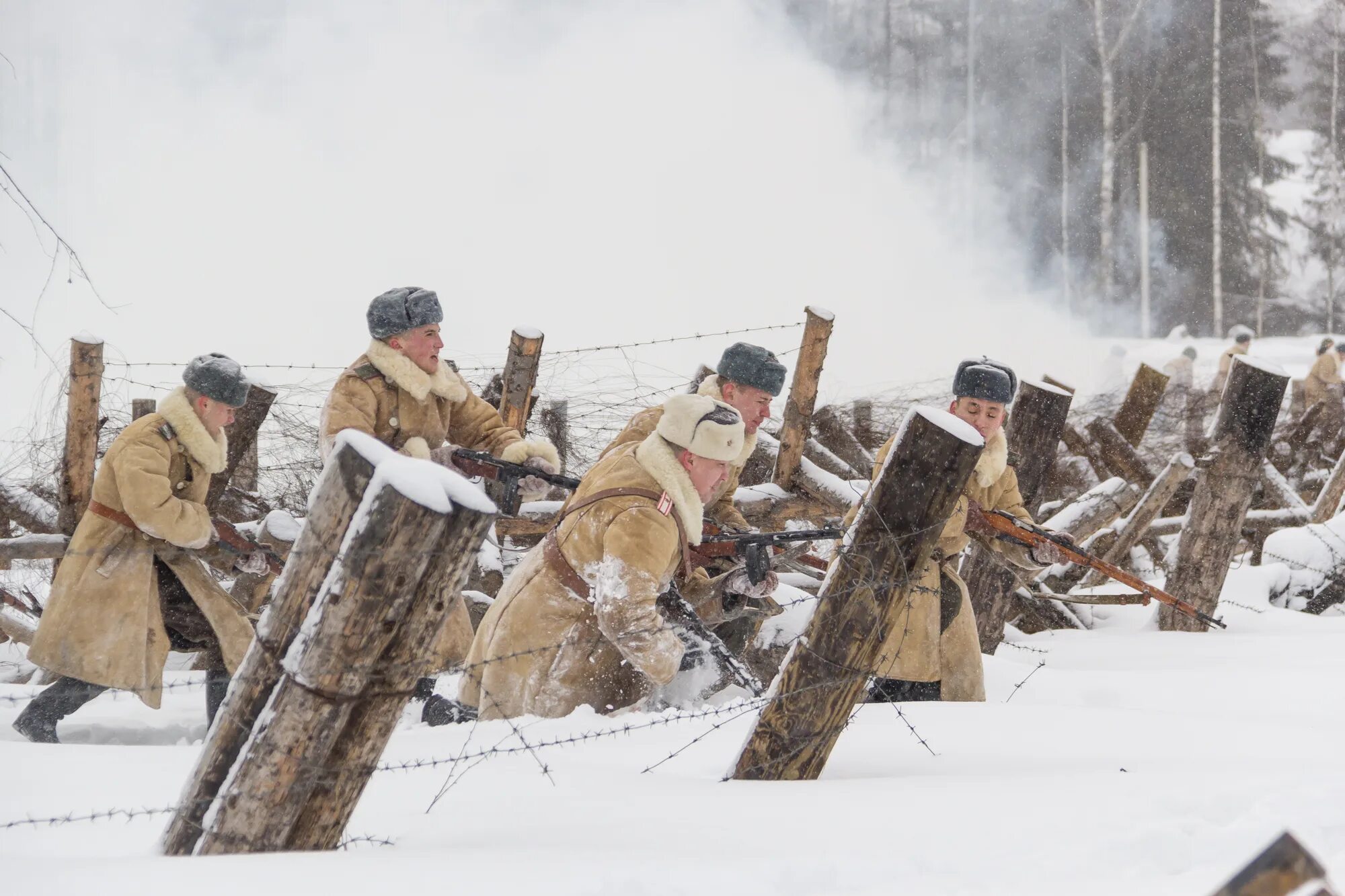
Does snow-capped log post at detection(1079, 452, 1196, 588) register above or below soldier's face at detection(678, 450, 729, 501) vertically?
below

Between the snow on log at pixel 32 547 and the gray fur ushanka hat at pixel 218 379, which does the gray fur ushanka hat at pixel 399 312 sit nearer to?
the gray fur ushanka hat at pixel 218 379

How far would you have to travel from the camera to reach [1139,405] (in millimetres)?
7594

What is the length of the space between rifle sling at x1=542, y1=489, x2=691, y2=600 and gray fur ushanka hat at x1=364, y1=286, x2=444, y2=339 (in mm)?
1199

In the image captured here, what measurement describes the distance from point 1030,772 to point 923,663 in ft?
4.73

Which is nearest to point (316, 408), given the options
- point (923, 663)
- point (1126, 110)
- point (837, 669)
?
point (923, 663)

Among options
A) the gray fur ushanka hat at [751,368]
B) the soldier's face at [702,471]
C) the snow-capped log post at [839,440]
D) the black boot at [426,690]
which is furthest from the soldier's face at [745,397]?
the snow-capped log post at [839,440]

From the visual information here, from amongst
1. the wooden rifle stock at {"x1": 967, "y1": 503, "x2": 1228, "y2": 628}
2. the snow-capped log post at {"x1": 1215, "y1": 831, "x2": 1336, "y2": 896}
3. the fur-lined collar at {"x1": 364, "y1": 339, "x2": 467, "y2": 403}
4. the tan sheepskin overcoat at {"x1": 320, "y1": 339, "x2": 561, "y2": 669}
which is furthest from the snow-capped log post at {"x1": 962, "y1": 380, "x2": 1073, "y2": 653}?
the snow-capped log post at {"x1": 1215, "y1": 831, "x2": 1336, "y2": 896}

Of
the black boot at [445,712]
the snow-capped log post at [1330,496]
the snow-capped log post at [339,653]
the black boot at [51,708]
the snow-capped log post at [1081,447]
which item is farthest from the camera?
the snow-capped log post at [1330,496]

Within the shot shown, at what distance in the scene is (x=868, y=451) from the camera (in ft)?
24.7

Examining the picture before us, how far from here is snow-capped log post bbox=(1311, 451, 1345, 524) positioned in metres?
8.49

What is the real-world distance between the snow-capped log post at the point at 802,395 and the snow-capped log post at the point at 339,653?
3.94 meters

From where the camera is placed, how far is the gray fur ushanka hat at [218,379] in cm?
449

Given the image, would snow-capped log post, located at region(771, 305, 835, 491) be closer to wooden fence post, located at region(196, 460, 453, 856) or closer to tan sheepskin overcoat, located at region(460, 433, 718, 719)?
tan sheepskin overcoat, located at region(460, 433, 718, 719)

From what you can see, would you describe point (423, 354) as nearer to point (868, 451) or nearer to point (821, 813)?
point (821, 813)
